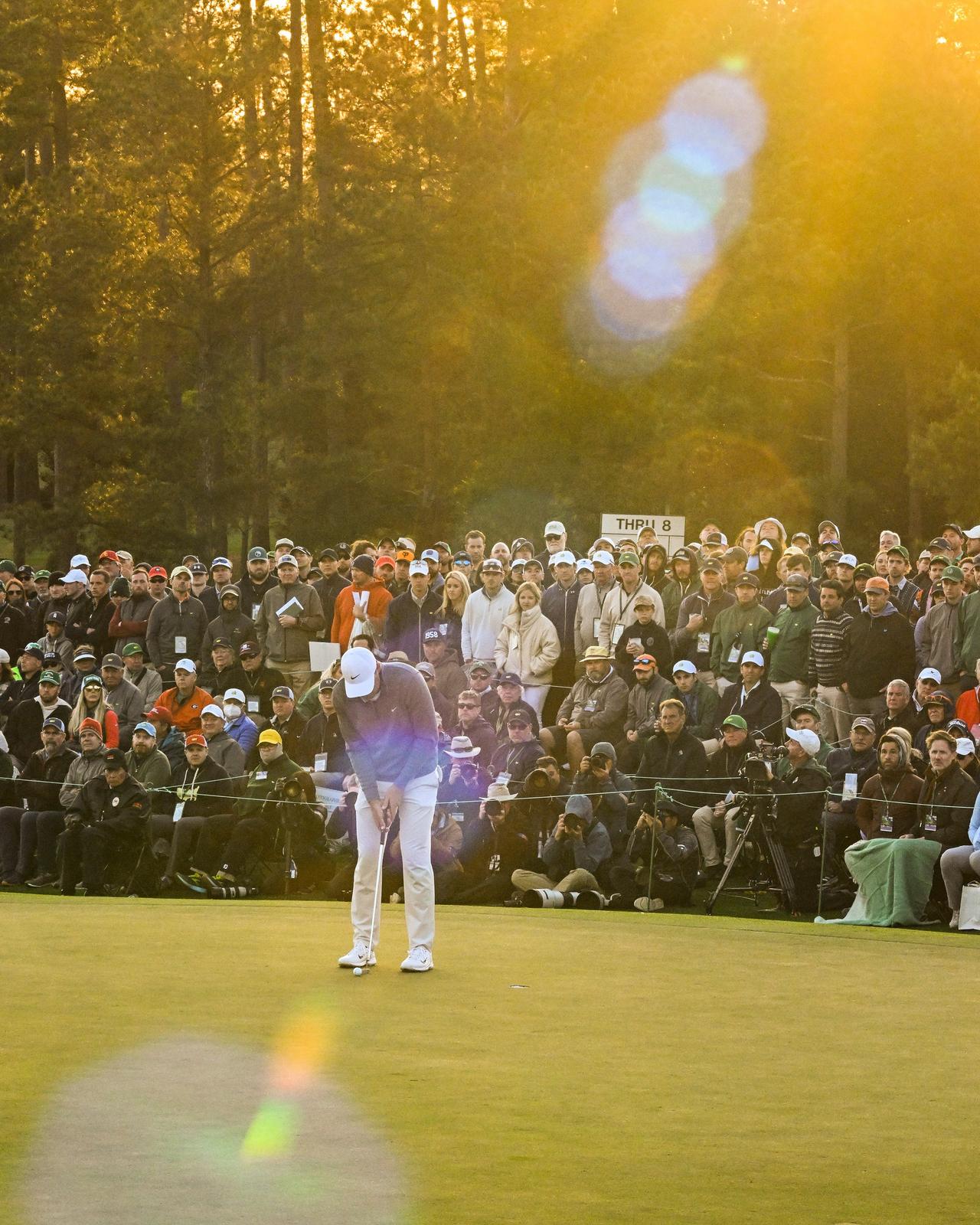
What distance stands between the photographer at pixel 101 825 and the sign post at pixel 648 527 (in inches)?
300

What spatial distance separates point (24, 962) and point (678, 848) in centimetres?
561

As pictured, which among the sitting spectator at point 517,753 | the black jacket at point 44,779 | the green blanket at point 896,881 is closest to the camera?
the green blanket at point 896,881

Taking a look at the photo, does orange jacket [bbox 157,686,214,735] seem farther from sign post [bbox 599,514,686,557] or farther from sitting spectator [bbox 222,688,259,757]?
sign post [bbox 599,514,686,557]

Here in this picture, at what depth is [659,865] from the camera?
13.9 m

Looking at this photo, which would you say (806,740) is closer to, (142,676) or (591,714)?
(591,714)

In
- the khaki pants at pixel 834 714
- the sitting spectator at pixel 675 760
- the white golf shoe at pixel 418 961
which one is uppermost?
the khaki pants at pixel 834 714

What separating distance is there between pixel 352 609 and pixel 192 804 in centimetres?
323

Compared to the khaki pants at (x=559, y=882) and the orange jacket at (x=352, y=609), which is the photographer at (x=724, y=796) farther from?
the orange jacket at (x=352, y=609)

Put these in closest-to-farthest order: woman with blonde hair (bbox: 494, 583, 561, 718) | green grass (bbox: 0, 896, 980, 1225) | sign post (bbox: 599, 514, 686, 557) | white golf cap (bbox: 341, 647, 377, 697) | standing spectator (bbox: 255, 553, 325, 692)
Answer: green grass (bbox: 0, 896, 980, 1225), white golf cap (bbox: 341, 647, 377, 697), woman with blonde hair (bbox: 494, 583, 561, 718), standing spectator (bbox: 255, 553, 325, 692), sign post (bbox: 599, 514, 686, 557)

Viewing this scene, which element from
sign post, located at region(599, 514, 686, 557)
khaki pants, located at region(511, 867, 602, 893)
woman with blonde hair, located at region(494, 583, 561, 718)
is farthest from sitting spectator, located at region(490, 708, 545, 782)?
sign post, located at region(599, 514, 686, 557)

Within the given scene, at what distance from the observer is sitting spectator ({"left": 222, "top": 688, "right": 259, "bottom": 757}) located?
16578 millimetres

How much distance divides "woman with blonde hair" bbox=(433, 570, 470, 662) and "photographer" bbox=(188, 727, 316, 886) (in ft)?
7.49

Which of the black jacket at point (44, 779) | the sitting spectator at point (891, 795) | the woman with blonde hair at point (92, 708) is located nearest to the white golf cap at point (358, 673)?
the sitting spectator at point (891, 795)

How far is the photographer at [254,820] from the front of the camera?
15.1 meters
